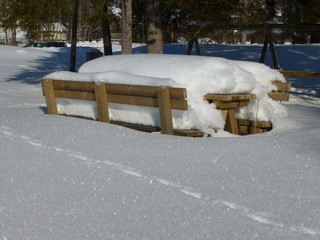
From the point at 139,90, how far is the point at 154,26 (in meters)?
6.93

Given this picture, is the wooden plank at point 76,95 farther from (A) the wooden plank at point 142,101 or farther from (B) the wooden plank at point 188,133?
(B) the wooden plank at point 188,133

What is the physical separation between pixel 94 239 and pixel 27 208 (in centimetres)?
87

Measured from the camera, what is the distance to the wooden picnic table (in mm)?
7195

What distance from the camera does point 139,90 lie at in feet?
23.5

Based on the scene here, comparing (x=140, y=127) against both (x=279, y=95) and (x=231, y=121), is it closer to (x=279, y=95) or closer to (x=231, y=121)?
(x=231, y=121)

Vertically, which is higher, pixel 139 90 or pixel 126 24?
pixel 126 24

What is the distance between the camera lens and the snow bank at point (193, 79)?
7074 millimetres

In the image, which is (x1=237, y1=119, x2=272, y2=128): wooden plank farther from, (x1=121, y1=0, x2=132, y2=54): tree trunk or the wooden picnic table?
(x1=121, y1=0, x2=132, y2=54): tree trunk

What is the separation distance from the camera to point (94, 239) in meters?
3.45

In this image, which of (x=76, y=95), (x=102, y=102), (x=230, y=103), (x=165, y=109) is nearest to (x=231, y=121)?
(x=230, y=103)

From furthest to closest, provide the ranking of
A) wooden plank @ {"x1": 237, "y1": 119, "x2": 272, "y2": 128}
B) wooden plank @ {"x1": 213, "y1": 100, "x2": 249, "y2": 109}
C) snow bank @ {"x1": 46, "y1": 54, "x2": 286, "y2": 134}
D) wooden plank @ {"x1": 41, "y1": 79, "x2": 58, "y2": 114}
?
wooden plank @ {"x1": 41, "y1": 79, "x2": 58, "y2": 114}, wooden plank @ {"x1": 237, "y1": 119, "x2": 272, "y2": 128}, wooden plank @ {"x1": 213, "y1": 100, "x2": 249, "y2": 109}, snow bank @ {"x1": 46, "y1": 54, "x2": 286, "y2": 134}

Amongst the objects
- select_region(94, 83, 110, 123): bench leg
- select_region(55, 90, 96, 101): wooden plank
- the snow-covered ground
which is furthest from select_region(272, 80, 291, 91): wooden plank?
select_region(55, 90, 96, 101): wooden plank

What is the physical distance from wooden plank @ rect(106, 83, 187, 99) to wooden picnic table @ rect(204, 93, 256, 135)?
26.9 inches

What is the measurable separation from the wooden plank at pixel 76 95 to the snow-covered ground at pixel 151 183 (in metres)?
0.52
